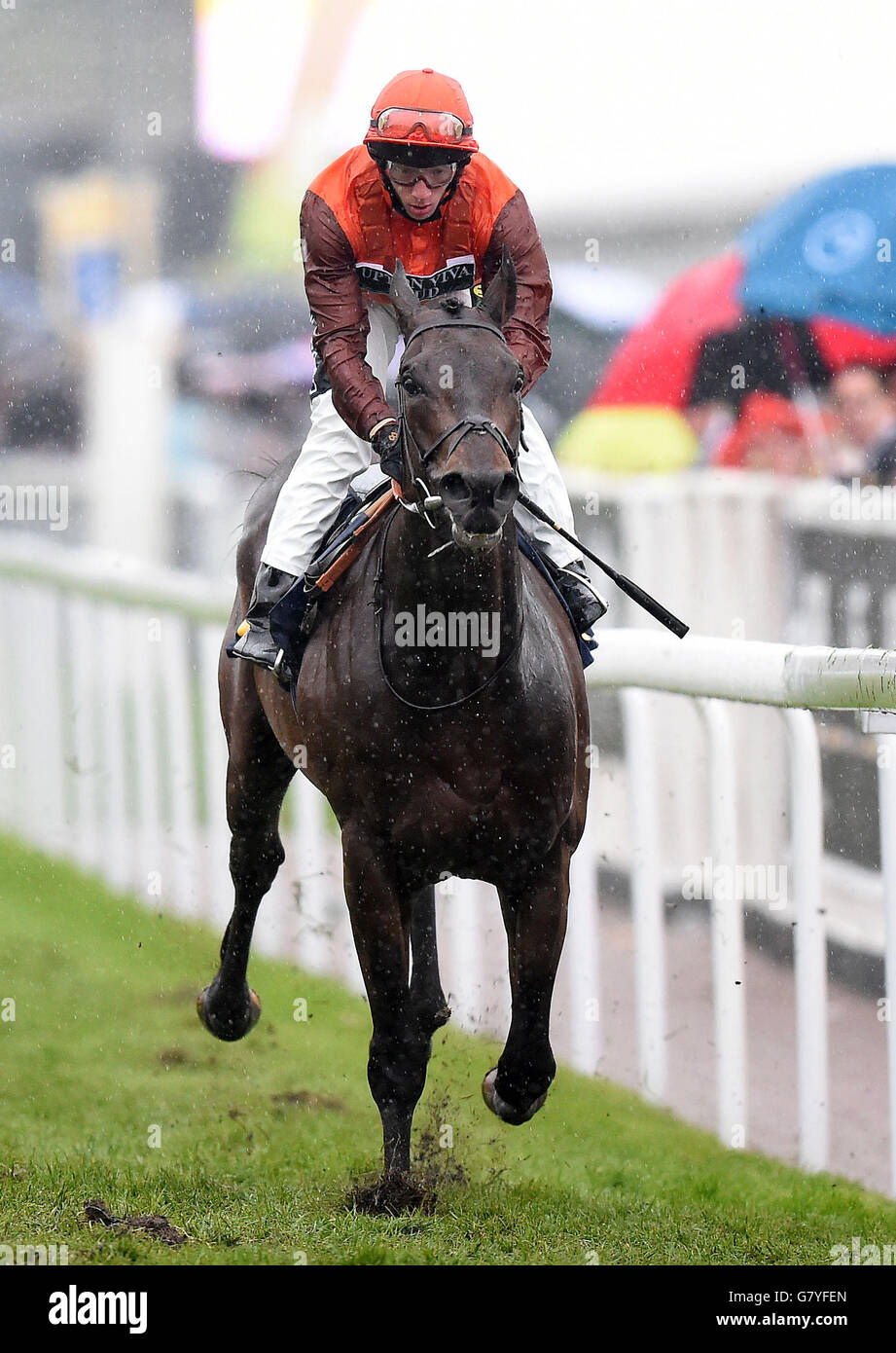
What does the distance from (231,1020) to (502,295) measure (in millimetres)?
2465

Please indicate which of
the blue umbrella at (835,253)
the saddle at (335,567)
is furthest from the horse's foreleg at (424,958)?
the blue umbrella at (835,253)

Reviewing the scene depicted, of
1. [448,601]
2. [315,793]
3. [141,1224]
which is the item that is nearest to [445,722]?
[448,601]

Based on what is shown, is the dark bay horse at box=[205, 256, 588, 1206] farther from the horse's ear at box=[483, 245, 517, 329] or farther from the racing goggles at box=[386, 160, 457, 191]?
the racing goggles at box=[386, 160, 457, 191]

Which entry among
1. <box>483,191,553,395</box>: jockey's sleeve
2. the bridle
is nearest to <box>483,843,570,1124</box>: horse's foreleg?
the bridle

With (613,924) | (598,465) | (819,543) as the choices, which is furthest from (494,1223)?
(598,465)

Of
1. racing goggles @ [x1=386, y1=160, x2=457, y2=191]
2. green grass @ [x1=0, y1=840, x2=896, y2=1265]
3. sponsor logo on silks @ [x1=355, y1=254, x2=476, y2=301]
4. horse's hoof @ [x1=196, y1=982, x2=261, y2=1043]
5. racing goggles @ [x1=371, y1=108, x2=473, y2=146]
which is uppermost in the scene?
racing goggles @ [x1=371, y1=108, x2=473, y2=146]

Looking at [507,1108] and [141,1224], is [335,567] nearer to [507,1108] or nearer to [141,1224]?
[507,1108]

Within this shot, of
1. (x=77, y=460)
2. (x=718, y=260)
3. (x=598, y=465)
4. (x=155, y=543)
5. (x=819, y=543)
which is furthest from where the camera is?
(x=77, y=460)

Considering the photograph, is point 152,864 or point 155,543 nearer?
point 152,864

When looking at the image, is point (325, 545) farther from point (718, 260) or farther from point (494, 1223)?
point (718, 260)

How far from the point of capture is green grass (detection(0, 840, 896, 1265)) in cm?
403

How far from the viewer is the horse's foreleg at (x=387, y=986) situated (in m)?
4.04

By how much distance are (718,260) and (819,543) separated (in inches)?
123

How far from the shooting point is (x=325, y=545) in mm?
4465
